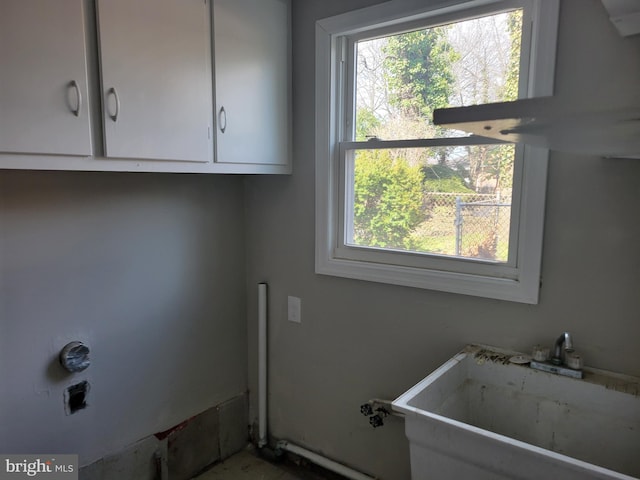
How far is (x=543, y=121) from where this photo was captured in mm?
715

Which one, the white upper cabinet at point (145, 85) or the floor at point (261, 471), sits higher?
the white upper cabinet at point (145, 85)

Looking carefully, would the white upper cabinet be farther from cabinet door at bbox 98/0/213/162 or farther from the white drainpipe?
the white drainpipe

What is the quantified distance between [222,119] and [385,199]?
0.74 metres

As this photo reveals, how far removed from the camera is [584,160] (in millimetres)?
1396

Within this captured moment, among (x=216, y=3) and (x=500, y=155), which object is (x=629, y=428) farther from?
(x=216, y=3)

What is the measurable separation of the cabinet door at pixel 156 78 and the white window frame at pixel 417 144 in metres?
0.54

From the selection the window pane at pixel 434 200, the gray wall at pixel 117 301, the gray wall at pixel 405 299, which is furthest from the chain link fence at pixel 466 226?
the gray wall at pixel 117 301

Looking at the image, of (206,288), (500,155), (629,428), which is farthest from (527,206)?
(206,288)

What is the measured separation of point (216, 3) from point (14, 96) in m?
0.81

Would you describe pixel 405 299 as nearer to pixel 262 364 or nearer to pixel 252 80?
pixel 262 364

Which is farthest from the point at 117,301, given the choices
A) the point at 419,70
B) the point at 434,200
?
the point at 419,70

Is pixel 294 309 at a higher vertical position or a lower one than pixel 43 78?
lower

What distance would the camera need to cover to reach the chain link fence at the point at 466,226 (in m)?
1.60

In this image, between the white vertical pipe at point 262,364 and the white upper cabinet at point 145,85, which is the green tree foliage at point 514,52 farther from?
the white vertical pipe at point 262,364
